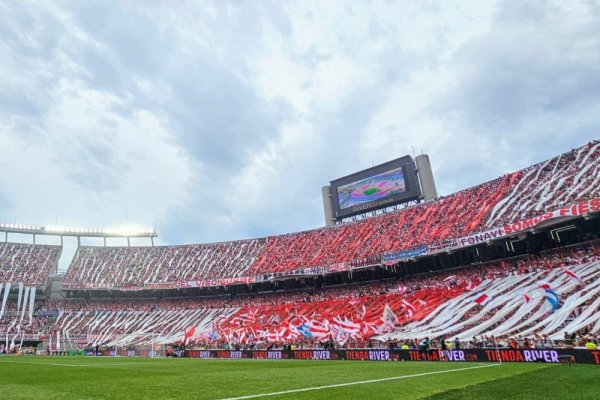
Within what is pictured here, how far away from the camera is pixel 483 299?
33469 mm

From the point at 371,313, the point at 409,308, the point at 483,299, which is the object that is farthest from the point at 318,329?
the point at 483,299

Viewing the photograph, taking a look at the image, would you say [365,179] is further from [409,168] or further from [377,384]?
[377,384]

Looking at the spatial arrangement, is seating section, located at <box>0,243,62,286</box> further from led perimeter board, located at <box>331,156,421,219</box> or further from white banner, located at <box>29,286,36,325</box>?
led perimeter board, located at <box>331,156,421,219</box>

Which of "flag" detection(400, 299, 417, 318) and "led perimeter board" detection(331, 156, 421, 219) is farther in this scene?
"led perimeter board" detection(331, 156, 421, 219)

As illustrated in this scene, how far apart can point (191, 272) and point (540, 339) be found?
182 feet

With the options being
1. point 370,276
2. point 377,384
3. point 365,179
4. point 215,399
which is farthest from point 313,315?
point 215,399

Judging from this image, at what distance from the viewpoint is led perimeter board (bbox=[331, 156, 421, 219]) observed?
59.7 meters

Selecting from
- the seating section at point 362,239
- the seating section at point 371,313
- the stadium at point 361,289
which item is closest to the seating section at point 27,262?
the stadium at point 361,289

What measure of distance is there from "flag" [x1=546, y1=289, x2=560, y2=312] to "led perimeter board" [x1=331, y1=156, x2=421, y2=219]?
29.9 meters

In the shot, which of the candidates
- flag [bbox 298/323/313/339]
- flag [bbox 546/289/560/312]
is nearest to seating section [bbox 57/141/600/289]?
flag [bbox 546/289/560/312]

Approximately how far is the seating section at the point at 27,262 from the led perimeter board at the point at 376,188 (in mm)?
54413

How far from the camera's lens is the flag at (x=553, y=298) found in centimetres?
2880

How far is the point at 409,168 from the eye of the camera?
5997cm

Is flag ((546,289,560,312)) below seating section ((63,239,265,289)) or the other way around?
below
